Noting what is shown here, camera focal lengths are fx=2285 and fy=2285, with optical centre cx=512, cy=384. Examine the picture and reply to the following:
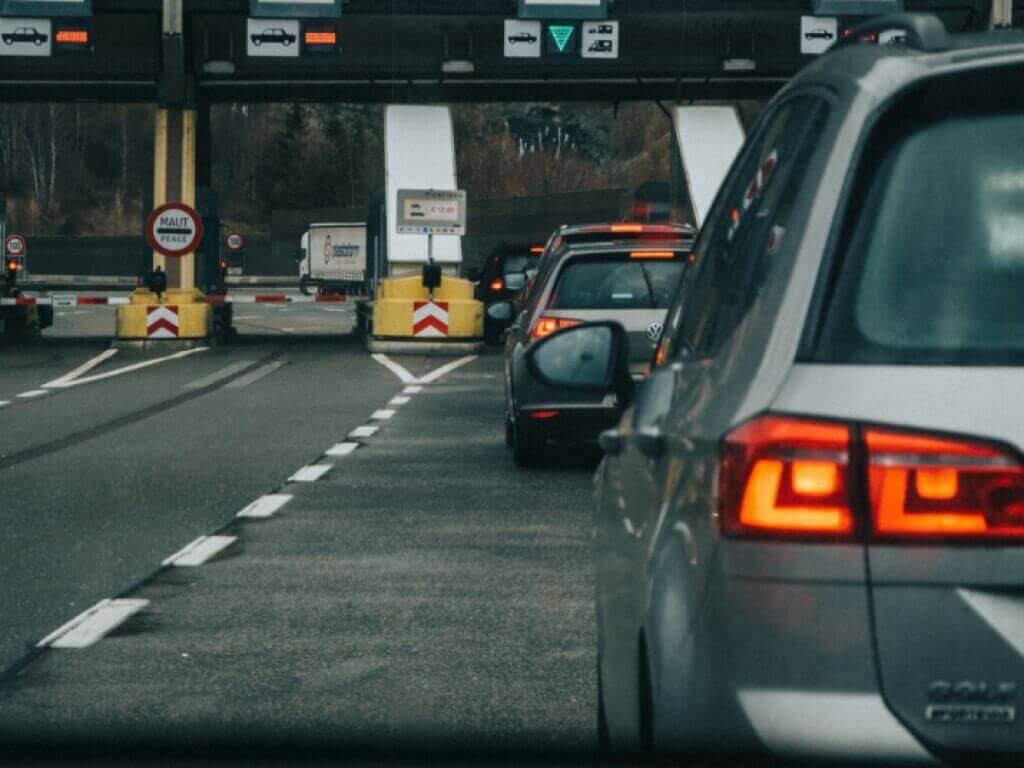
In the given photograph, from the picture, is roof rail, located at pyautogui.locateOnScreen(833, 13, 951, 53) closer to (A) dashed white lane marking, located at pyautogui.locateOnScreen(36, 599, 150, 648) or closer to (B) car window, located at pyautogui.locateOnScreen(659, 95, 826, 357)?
(B) car window, located at pyautogui.locateOnScreen(659, 95, 826, 357)

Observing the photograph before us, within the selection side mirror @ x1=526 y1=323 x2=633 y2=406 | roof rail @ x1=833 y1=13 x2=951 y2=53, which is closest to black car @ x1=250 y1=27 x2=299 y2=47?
side mirror @ x1=526 y1=323 x2=633 y2=406

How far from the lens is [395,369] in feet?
90.5

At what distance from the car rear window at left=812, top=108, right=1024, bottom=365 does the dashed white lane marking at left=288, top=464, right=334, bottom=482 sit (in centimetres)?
1056

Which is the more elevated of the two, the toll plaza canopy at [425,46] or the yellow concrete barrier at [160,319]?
the toll plaza canopy at [425,46]

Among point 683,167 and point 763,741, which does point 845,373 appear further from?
point 683,167

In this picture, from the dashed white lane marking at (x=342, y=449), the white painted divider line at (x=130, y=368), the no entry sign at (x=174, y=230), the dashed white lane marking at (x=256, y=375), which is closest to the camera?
the dashed white lane marking at (x=342, y=449)

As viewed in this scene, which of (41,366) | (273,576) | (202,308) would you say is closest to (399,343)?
(202,308)

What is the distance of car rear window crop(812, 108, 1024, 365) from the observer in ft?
9.89

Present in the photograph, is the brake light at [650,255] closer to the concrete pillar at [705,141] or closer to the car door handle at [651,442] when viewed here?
the car door handle at [651,442]

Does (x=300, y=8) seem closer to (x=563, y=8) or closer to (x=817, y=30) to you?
(x=563, y=8)

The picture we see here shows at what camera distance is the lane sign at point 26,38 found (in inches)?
1378

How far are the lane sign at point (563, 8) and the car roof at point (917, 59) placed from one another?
32.0m

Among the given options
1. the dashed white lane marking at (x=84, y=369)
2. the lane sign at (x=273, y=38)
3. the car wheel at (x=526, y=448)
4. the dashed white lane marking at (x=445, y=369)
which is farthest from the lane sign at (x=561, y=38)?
the car wheel at (x=526, y=448)

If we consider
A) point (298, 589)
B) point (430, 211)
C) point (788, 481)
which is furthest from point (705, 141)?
point (788, 481)
